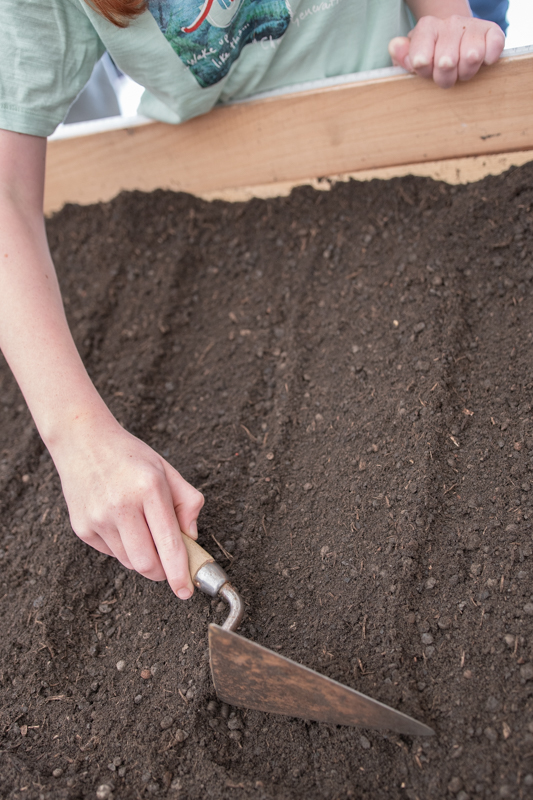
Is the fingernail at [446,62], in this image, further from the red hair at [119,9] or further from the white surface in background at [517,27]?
the red hair at [119,9]

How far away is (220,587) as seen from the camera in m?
1.00

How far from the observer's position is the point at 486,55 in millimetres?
1279

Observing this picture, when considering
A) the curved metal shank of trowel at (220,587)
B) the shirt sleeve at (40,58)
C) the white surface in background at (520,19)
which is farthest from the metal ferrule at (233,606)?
the white surface in background at (520,19)

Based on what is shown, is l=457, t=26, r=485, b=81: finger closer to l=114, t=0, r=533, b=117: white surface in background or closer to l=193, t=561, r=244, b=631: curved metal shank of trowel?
l=114, t=0, r=533, b=117: white surface in background

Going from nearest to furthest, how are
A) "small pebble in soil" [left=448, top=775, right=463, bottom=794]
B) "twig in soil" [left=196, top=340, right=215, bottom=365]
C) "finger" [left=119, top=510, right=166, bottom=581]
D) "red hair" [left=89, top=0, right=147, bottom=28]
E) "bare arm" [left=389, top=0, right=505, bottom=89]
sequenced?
"small pebble in soil" [left=448, top=775, right=463, bottom=794]
"finger" [left=119, top=510, right=166, bottom=581]
"red hair" [left=89, top=0, right=147, bottom=28]
"bare arm" [left=389, top=0, right=505, bottom=89]
"twig in soil" [left=196, top=340, right=215, bottom=365]

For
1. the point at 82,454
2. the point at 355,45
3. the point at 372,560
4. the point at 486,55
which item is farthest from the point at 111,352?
the point at 486,55

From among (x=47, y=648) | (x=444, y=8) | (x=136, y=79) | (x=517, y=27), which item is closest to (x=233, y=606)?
(x=47, y=648)

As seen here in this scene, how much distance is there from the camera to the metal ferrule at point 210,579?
100 centimetres

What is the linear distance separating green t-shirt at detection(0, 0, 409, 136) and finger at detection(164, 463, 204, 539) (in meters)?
0.84

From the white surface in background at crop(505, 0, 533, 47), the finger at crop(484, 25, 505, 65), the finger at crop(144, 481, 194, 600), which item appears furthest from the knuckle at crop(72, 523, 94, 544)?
the white surface in background at crop(505, 0, 533, 47)

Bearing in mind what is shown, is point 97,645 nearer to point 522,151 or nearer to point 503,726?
point 503,726

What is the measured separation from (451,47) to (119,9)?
2.47ft

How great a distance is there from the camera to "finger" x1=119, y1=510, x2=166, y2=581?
946 mm

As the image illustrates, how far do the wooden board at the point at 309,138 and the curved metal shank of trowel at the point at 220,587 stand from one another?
4.04 feet
